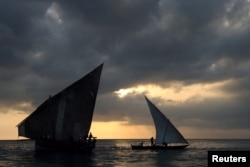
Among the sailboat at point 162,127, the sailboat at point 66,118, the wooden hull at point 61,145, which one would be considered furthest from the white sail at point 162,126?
the wooden hull at point 61,145

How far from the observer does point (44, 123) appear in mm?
82375

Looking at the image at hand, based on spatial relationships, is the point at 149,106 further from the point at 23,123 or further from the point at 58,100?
the point at 23,123

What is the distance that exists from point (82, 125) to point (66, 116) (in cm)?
354

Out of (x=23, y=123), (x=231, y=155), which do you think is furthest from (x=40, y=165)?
(x=231, y=155)

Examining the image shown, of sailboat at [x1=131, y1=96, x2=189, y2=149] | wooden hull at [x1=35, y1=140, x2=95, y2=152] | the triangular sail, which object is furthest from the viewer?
sailboat at [x1=131, y1=96, x2=189, y2=149]

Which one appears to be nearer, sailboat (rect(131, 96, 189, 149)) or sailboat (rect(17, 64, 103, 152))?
sailboat (rect(17, 64, 103, 152))

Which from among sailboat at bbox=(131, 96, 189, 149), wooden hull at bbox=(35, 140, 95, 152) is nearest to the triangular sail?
wooden hull at bbox=(35, 140, 95, 152)

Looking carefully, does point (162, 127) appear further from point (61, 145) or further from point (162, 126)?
point (61, 145)

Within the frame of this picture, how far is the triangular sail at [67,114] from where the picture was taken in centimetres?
8175

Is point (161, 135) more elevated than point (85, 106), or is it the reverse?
point (85, 106)

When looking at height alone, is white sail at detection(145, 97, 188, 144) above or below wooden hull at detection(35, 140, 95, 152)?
above

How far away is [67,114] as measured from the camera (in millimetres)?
82875

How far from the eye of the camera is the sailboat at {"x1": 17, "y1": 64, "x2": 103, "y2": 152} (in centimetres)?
8194

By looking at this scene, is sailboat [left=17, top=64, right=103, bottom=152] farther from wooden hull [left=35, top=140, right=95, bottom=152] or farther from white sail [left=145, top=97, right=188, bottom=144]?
white sail [left=145, top=97, right=188, bottom=144]
